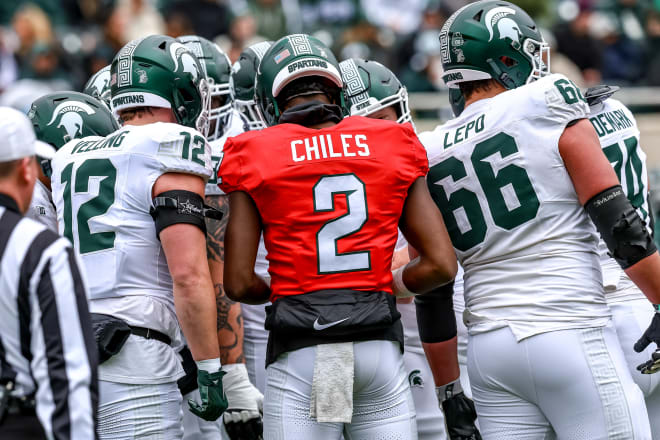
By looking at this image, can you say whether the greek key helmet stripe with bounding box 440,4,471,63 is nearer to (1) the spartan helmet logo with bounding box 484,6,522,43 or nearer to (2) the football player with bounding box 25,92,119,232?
(1) the spartan helmet logo with bounding box 484,6,522,43

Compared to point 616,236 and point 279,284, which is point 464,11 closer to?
point 616,236

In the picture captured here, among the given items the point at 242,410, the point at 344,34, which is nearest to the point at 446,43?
the point at 242,410

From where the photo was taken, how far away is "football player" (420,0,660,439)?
3.54 metres

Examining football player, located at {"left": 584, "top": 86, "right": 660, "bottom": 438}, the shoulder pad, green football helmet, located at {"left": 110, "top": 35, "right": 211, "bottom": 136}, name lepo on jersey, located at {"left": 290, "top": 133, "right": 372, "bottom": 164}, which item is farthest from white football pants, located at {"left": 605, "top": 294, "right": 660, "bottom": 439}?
green football helmet, located at {"left": 110, "top": 35, "right": 211, "bottom": 136}

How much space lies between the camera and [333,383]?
338 centimetres

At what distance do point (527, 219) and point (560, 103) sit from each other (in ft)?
1.51

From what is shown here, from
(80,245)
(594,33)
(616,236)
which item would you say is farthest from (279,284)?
(594,33)

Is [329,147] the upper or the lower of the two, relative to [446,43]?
lower

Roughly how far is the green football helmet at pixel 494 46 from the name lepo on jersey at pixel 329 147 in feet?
2.38

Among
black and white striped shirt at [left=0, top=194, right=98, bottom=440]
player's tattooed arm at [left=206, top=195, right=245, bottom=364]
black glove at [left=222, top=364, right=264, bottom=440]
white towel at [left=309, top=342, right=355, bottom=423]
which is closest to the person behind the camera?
black and white striped shirt at [left=0, top=194, right=98, bottom=440]

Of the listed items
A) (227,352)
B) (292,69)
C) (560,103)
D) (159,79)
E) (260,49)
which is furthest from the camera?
(260,49)

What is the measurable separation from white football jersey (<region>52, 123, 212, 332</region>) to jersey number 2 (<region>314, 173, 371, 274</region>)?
1.90 ft

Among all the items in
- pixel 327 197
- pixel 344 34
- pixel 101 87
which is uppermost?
pixel 344 34

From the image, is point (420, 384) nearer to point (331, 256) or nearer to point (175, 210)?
point (331, 256)
